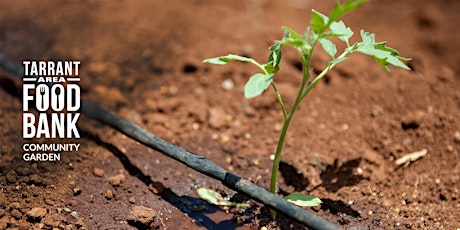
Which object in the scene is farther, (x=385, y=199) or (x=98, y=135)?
(x=98, y=135)

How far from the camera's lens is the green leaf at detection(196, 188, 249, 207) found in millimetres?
1962

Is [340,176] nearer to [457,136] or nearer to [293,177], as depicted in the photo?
[293,177]

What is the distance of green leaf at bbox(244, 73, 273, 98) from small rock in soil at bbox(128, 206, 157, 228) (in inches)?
25.0

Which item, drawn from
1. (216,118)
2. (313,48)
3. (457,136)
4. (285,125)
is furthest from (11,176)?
(457,136)

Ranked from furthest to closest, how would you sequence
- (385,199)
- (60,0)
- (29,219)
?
(60,0)
(385,199)
(29,219)

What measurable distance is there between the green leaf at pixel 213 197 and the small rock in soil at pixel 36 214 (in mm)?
548

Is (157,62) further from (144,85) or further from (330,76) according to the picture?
(330,76)

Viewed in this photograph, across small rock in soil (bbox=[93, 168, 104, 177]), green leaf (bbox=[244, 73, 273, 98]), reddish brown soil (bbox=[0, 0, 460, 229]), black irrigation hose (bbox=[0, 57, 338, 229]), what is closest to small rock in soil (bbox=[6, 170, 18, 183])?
reddish brown soil (bbox=[0, 0, 460, 229])

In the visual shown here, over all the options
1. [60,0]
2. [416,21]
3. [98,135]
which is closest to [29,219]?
[98,135]

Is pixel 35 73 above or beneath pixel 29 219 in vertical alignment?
above

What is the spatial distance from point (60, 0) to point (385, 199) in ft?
7.26

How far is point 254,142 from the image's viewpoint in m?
2.31

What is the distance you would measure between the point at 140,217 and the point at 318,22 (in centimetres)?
89

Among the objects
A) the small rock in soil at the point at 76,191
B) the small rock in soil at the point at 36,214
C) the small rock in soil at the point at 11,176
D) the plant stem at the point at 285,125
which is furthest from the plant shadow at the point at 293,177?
the small rock in soil at the point at 11,176
